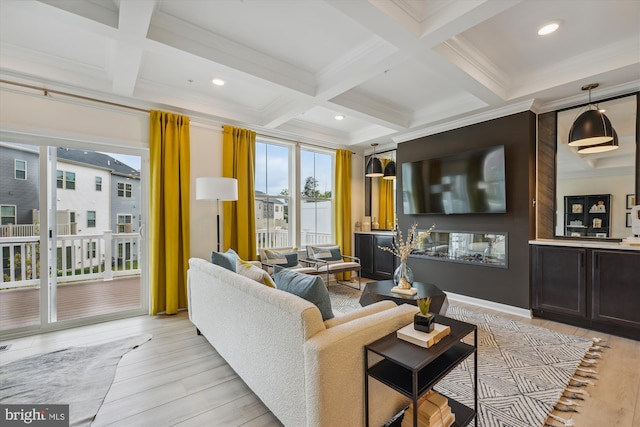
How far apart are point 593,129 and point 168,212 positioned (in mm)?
4938

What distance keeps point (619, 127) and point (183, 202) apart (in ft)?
17.5

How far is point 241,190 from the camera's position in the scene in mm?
4332

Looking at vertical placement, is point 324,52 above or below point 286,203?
above

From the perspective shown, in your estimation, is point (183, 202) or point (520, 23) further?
point (183, 202)

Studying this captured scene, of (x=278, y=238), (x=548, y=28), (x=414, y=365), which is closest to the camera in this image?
(x=414, y=365)

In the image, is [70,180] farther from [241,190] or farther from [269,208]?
[269,208]

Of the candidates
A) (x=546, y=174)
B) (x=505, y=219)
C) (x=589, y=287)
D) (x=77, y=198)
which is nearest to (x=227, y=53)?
(x=77, y=198)

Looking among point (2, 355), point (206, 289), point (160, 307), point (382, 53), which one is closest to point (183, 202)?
point (160, 307)

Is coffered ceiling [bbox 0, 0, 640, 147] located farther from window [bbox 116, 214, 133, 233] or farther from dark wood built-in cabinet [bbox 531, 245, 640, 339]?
dark wood built-in cabinet [bbox 531, 245, 640, 339]

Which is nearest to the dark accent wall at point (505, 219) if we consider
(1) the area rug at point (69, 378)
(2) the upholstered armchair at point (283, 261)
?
(2) the upholstered armchair at point (283, 261)

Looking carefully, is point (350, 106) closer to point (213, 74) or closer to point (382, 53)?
point (382, 53)

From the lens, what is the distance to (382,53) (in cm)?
259

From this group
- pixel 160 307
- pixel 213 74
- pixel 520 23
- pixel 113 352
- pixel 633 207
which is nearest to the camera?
pixel 520 23

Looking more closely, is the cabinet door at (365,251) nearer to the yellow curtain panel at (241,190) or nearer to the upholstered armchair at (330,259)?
the upholstered armchair at (330,259)
